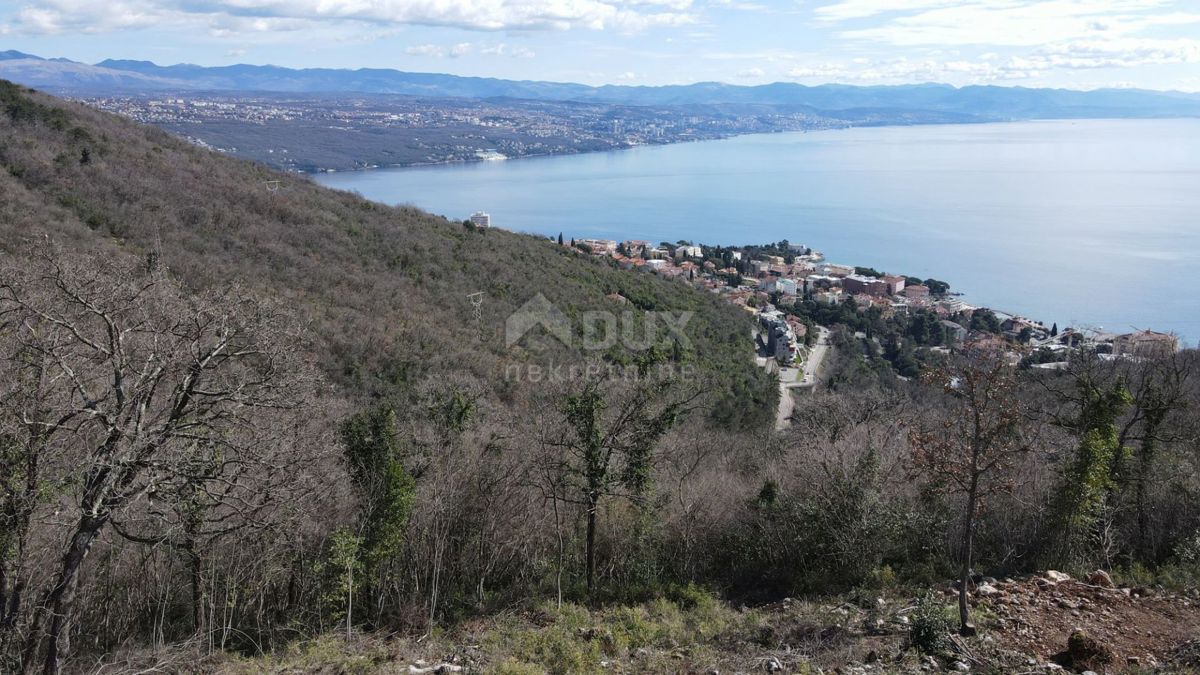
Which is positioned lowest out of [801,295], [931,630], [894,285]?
[801,295]

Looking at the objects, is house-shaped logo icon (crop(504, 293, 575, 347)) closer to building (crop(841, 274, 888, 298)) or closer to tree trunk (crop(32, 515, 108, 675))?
tree trunk (crop(32, 515, 108, 675))

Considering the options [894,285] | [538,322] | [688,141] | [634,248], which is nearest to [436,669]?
[538,322]

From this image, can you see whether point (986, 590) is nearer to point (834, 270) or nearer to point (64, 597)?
point (64, 597)

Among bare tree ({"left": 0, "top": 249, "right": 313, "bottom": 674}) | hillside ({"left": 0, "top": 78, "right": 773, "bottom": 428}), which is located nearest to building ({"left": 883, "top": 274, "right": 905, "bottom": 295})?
hillside ({"left": 0, "top": 78, "right": 773, "bottom": 428})

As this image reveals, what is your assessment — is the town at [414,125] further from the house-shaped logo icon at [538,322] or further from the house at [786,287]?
the house at [786,287]

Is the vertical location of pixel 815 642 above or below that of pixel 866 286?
above

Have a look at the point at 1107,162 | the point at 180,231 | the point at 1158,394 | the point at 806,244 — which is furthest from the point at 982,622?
the point at 1107,162

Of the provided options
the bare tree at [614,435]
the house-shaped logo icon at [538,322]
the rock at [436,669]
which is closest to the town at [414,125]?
the house-shaped logo icon at [538,322]
